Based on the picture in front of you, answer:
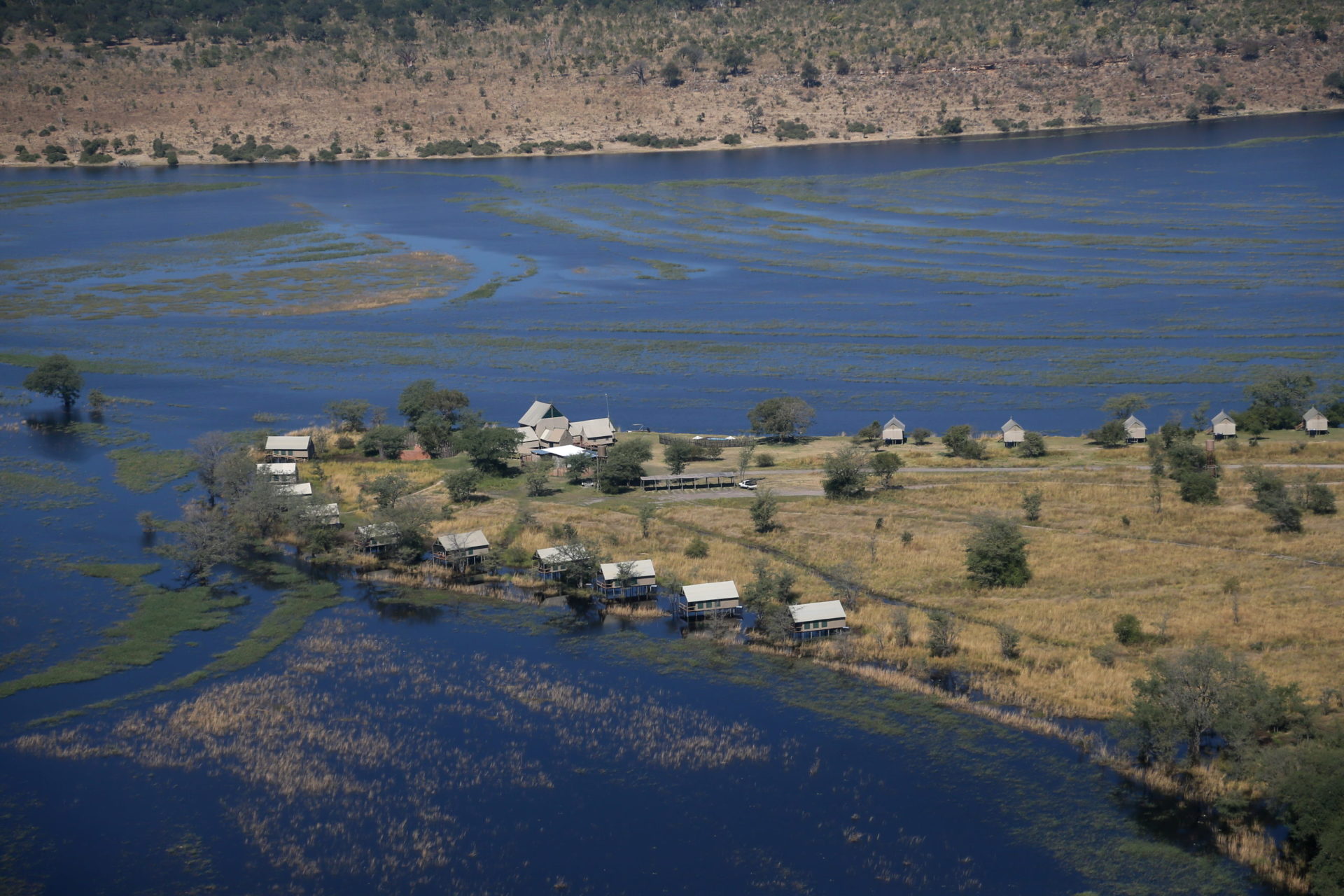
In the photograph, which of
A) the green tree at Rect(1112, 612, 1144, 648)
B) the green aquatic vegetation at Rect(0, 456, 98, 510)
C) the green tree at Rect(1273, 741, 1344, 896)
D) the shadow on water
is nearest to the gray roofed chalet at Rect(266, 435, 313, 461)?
the green aquatic vegetation at Rect(0, 456, 98, 510)

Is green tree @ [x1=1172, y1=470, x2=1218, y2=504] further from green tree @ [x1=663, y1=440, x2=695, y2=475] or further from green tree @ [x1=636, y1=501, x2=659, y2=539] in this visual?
green tree @ [x1=636, y1=501, x2=659, y2=539]

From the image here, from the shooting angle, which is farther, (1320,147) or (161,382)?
(1320,147)

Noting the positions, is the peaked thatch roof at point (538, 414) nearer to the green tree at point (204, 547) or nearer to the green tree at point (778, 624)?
the green tree at point (204, 547)

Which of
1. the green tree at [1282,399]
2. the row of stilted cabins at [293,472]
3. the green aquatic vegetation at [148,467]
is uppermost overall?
the green tree at [1282,399]

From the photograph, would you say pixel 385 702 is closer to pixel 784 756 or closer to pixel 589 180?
pixel 784 756

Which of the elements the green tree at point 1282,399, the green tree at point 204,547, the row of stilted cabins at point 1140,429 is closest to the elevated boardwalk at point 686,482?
the row of stilted cabins at point 1140,429

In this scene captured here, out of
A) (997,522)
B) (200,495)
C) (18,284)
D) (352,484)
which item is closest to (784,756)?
(997,522)
